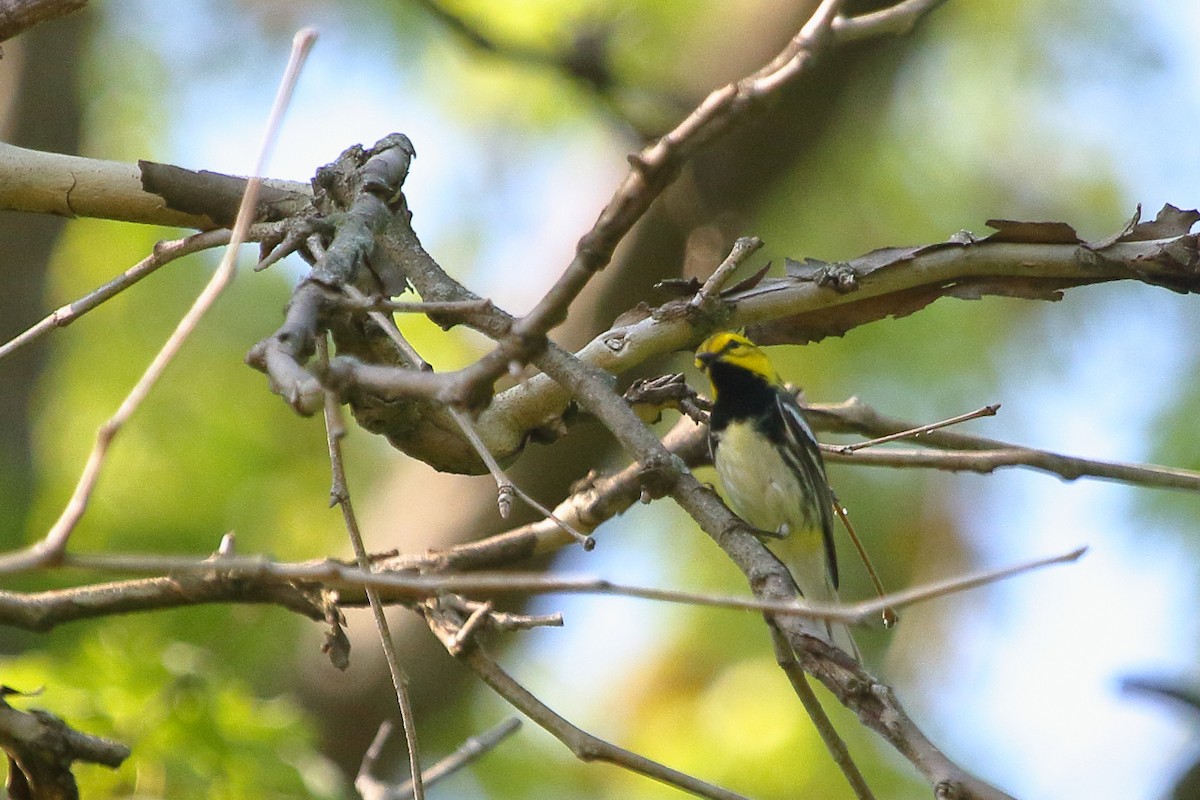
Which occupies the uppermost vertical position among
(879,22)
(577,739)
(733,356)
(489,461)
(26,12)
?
(733,356)

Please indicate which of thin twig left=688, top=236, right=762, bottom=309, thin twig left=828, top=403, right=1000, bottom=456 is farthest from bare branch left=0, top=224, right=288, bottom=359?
thin twig left=828, top=403, right=1000, bottom=456

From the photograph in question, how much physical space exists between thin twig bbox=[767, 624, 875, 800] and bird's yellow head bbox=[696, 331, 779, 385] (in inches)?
64.8

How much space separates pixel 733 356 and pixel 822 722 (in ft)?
6.19

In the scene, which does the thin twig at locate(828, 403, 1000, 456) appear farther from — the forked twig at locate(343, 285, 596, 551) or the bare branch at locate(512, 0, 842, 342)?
the bare branch at locate(512, 0, 842, 342)

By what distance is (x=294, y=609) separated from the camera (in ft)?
6.37

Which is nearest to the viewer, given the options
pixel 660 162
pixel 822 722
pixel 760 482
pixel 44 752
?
pixel 660 162

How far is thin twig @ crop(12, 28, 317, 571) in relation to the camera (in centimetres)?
78

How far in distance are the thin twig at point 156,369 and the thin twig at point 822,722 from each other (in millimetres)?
698

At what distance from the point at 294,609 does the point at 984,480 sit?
13.3 feet

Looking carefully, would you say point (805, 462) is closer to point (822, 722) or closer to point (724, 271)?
point (724, 271)

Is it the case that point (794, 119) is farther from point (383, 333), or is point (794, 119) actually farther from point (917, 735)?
point (917, 735)

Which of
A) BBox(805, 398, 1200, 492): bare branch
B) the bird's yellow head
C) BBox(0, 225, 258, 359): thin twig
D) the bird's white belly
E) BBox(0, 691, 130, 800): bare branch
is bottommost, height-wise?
BBox(0, 691, 130, 800): bare branch

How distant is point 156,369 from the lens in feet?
2.82

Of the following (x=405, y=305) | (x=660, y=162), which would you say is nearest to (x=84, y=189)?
(x=405, y=305)
